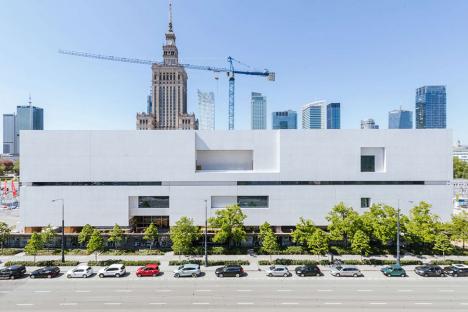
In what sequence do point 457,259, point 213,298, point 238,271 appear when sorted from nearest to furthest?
point 213,298 → point 238,271 → point 457,259

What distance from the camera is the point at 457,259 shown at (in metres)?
36.7

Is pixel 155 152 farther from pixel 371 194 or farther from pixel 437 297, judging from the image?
pixel 437 297

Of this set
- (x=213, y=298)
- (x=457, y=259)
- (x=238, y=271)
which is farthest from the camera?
(x=457, y=259)

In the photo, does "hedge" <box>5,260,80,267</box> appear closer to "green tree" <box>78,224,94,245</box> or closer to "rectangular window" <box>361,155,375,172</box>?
"green tree" <box>78,224,94,245</box>

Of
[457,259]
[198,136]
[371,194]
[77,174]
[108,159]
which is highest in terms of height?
[198,136]

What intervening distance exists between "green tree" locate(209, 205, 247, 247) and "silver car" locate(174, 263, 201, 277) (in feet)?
19.9

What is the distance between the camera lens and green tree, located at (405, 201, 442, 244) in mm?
36062

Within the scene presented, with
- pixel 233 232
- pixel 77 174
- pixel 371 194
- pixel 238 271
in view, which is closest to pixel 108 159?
pixel 77 174

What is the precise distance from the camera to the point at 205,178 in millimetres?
42469

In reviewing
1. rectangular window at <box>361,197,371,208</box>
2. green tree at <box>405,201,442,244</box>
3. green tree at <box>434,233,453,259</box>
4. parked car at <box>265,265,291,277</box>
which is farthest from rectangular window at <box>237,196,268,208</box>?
green tree at <box>434,233,453,259</box>

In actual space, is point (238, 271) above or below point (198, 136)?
below

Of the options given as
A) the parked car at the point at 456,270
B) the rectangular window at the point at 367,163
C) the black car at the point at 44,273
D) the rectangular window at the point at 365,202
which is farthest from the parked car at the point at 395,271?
the black car at the point at 44,273

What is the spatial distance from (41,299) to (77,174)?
21454 mm

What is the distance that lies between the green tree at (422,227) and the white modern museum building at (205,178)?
3848 millimetres
